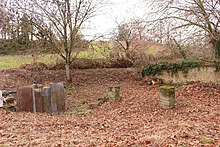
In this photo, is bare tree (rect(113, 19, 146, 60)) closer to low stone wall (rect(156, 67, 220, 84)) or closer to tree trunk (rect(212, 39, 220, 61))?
low stone wall (rect(156, 67, 220, 84))

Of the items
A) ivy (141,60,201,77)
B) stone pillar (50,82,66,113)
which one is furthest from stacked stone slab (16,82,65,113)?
ivy (141,60,201,77)

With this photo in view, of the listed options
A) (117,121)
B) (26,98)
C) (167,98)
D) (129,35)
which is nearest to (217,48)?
(129,35)

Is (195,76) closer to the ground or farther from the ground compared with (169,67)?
closer to the ground

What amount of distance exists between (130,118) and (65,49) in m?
7.56

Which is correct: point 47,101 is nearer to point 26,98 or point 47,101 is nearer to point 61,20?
point 26,98

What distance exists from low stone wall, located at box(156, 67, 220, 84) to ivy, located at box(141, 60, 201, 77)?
200 millimetres

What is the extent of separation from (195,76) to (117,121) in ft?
26.7

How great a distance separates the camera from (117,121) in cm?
738

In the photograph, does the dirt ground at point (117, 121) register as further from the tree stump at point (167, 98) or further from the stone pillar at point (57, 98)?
the stone pillar at point (57, 98)

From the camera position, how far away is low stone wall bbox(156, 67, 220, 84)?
1323 cm

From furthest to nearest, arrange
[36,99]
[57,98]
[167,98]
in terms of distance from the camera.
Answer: [57,98] → [36,99] → [167,98]

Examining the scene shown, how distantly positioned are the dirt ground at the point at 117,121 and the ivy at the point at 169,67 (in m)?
1.76

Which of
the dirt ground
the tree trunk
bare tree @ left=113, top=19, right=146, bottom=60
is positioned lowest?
the dirt ground

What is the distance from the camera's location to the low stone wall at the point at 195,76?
43.4ft
